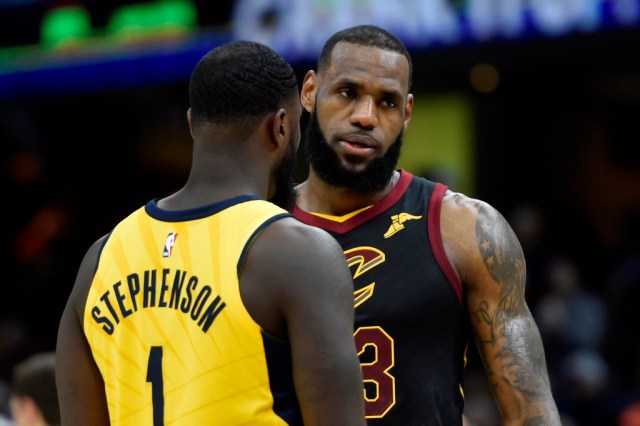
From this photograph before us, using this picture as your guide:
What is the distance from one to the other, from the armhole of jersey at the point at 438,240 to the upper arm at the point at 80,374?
152 centimetres

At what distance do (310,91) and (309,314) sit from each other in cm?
205

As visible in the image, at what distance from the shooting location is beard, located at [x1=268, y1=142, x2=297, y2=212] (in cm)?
372

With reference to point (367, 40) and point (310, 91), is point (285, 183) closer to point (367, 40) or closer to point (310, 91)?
point (367, 40)

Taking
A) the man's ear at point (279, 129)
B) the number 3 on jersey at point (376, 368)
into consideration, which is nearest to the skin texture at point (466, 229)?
the number 3 on jersey at point (376, 368)

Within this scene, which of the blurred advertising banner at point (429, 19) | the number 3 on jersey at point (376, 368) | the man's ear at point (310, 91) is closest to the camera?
the number 3 on jersey at point (376, 368)

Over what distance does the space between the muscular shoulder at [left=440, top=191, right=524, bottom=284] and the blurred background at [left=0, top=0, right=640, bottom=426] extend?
19.4ft

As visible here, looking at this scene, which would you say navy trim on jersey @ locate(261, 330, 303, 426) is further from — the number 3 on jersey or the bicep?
the bicep

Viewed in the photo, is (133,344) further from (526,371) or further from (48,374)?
(48,374)

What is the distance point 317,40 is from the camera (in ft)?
43.1

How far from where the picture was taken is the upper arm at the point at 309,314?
3.39m

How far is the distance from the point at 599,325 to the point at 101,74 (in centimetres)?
704

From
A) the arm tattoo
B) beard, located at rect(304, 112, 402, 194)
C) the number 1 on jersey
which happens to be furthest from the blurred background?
the number 1 on jersey

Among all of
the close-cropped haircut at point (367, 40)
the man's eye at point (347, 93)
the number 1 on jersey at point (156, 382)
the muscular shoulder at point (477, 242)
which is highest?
the close-cropped haircut at point (367, 40)

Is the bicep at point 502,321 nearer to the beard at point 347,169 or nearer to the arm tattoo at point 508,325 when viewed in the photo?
the arm tattoo at point 508,325
